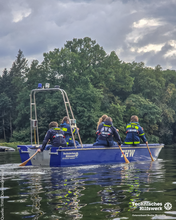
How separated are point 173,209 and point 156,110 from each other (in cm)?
4193

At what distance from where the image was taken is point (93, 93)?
144 ft

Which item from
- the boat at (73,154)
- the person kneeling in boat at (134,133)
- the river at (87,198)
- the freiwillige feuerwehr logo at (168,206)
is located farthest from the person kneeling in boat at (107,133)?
the freiwillige feuerwehr logo at (168,206)

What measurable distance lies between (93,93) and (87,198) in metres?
38.1

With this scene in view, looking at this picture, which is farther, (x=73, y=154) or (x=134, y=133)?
(x=134, y=133)

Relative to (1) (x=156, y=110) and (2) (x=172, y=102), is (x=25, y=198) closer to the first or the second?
(1) (x=156, y=110)

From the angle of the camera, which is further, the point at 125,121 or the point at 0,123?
the point at 0,123

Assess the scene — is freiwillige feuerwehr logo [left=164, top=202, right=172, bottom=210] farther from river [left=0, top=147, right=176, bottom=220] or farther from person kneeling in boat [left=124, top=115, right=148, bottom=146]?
person kneeling in boat [left=124, top=115, right=148, bottom=146]

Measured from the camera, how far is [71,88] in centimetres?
4581

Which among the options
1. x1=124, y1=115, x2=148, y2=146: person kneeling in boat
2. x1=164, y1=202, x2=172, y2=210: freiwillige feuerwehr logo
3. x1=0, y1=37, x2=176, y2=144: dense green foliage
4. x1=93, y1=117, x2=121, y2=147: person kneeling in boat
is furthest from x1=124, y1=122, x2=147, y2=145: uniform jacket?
x1=0, y1=37, x2=176, y2=144: dense green foliage

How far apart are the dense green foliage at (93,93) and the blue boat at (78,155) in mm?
28703

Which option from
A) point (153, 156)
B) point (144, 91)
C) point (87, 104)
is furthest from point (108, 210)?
point (144, 91)

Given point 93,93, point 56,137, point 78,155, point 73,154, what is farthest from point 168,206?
point 93,93

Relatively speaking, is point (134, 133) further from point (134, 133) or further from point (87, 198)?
point (87, 198)

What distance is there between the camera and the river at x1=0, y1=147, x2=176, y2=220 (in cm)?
497
